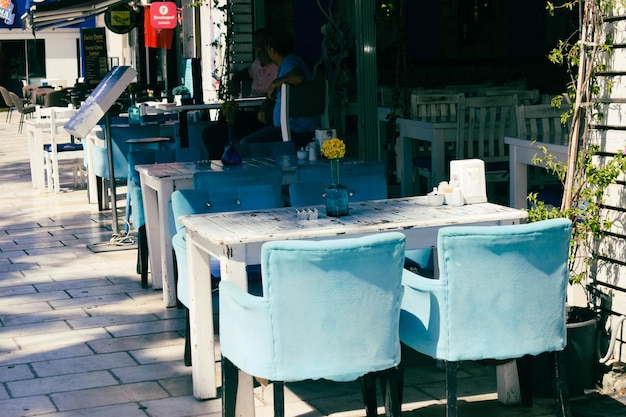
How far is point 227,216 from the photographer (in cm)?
434

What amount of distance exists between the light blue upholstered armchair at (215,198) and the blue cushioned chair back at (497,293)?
134 centimetres

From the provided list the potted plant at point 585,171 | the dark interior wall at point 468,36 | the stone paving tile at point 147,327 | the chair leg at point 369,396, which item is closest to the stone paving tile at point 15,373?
the stone paving tile at point 147,327

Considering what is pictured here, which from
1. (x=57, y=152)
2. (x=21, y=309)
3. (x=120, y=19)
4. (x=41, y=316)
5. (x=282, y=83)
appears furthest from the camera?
(x=120, y=19)

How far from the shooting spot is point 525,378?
420cm

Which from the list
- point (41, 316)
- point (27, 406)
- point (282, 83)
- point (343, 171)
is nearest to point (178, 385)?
point (27, 406)

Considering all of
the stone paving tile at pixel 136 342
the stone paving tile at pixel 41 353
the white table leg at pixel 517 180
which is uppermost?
the white table leg at pixel 517 180

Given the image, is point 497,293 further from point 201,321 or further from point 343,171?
point 343,171

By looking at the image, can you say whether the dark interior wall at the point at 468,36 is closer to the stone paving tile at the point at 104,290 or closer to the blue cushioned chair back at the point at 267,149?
the blue cushioned chair back at the point at 267,149

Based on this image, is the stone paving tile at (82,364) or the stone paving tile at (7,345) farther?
the stone paving tile at (7,345)

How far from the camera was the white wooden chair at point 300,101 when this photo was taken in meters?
8.96

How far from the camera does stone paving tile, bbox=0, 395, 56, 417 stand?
4.30m

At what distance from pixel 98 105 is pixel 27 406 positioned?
3268mm

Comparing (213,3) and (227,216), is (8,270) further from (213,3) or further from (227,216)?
(213,3)

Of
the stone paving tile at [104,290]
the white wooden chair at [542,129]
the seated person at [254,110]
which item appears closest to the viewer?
the white wooden chair at [542,129]
